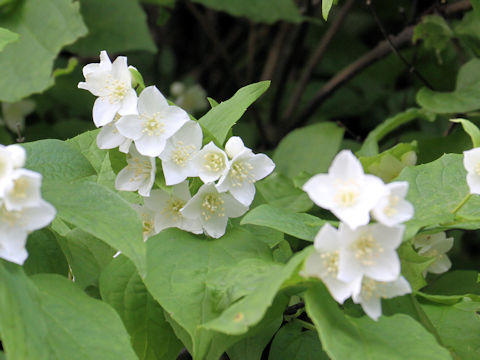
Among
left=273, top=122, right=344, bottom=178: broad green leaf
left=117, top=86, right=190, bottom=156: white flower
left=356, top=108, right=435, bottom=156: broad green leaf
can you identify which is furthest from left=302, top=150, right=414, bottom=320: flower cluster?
left=273, top=122, right=344, bottom=178: broad green leaf

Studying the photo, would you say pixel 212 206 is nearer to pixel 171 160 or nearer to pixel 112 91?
pixel 171 160

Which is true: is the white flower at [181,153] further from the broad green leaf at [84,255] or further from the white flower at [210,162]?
the broad green leaf at [84,255]

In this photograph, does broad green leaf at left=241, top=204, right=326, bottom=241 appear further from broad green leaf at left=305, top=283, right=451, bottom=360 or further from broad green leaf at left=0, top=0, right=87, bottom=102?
broad green leaf at left=0, top=0, right=87, bottom=102

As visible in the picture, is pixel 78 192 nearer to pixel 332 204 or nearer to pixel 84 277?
pixel 84 277

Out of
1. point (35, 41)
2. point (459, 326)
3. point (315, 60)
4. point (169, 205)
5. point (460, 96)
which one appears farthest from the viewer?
point (315, 60)

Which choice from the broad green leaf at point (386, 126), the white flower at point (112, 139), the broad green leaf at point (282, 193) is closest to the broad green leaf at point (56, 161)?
the white flower at point (112, 139)

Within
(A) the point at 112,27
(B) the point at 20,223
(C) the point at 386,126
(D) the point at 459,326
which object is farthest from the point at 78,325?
(A) the point at 112,27
